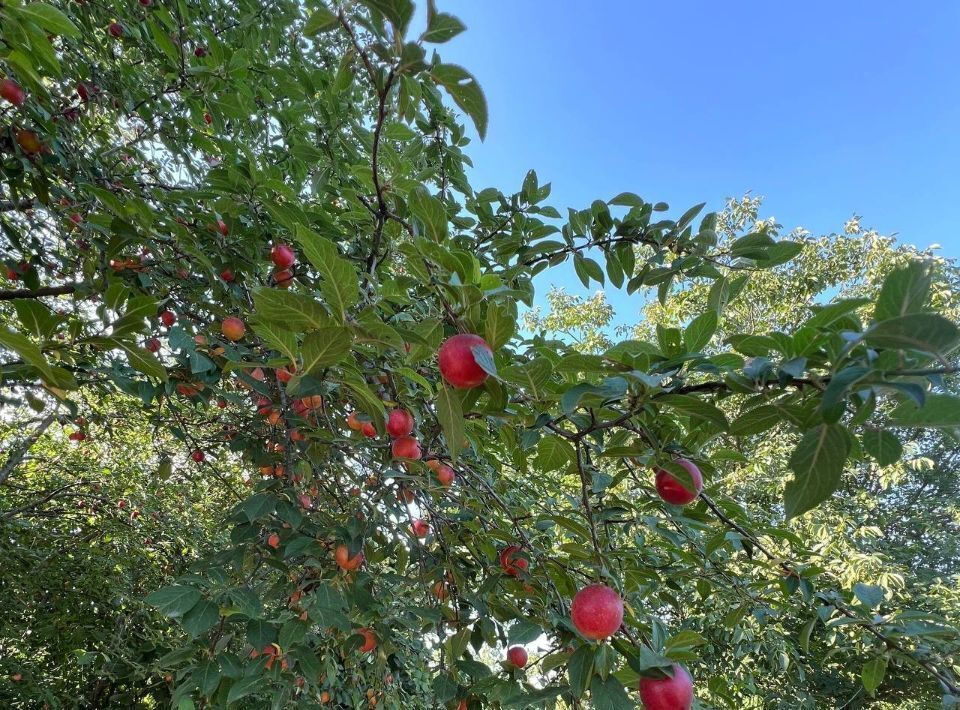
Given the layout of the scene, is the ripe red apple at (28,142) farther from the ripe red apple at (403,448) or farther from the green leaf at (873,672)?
the green leaf at (873,672)

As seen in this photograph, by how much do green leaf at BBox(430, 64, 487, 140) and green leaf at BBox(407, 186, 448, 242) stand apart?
128 millimetres

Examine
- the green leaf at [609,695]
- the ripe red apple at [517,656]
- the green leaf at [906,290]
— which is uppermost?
the green leaf at [906,290]

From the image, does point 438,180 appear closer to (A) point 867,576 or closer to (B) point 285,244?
(B) point 285,244

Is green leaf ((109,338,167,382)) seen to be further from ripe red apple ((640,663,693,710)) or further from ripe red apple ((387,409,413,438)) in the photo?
ripe red apple ((640,663,693,710))

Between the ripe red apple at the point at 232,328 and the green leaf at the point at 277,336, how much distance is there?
891 millimetres

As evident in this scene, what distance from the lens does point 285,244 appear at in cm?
168

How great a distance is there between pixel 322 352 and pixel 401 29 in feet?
1.61

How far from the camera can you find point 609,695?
0.92 m

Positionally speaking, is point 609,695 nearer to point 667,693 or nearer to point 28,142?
point 667,693

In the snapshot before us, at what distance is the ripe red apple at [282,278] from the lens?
1584mm

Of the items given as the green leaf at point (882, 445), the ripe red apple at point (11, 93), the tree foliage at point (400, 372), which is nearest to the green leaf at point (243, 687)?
the tree foliage at point (400, 372)

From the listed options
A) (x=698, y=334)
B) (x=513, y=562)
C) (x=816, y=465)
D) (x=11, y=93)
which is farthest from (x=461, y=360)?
(x=11, y=93)

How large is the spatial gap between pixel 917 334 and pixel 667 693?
2.58ft

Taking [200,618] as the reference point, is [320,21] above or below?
above
